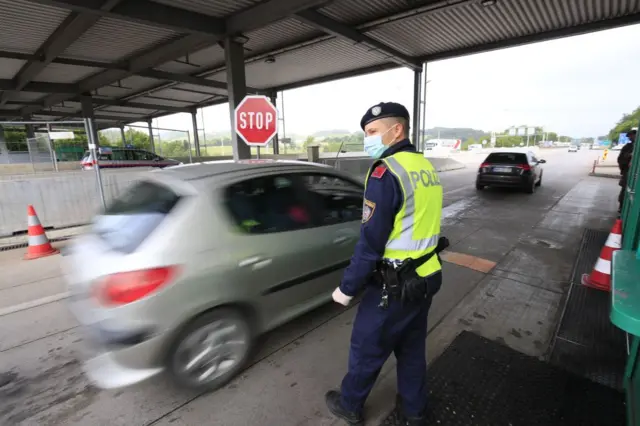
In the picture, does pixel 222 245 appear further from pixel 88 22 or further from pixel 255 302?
pixel 88 22

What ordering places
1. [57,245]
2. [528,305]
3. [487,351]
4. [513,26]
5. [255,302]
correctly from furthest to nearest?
[513,26]
[57,245]
[528,305]
[487,351]
[255,302]

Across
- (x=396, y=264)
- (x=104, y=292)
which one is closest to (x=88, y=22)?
(x=104, y=292)

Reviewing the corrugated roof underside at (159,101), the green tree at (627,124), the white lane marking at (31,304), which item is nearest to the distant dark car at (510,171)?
the white lane marking at (31,304)

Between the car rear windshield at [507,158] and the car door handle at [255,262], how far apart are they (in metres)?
10.6

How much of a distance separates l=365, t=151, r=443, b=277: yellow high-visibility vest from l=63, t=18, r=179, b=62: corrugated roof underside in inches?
404

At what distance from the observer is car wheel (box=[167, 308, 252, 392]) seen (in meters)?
2.11

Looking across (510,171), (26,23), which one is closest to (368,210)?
(510,171)

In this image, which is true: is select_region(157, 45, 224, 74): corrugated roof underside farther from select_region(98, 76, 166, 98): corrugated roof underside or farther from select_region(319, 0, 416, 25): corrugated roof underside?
select_region(319, 0, 416, 25): corrugated roof underside

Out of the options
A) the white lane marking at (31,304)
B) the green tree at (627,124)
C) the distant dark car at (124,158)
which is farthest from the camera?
the green tree at (627,124)

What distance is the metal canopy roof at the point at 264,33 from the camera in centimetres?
764

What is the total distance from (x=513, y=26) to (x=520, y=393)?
11110mm

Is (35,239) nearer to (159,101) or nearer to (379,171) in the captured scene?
(379,171)

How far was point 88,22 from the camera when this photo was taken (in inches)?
310

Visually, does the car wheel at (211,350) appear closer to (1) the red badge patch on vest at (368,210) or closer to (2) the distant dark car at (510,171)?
(1) the red badge patch on vest at (368,210)
